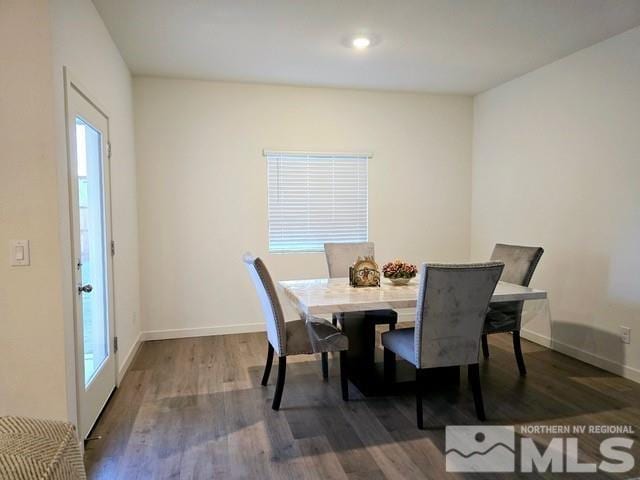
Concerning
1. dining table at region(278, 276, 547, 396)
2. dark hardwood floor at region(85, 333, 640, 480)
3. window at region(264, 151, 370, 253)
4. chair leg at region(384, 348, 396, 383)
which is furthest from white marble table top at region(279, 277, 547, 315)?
window at region(264, 151, 370, 253)

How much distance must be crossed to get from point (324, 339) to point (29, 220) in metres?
1.76

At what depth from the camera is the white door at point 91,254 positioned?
7.44 feet

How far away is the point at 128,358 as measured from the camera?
3.64 meters

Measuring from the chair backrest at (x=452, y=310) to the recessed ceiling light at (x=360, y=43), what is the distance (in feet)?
6.26

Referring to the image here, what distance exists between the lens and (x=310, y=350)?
2.86 metres

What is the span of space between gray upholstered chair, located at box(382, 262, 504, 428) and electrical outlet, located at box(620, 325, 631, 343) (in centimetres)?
155

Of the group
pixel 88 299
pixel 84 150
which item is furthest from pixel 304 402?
pixel 84 150

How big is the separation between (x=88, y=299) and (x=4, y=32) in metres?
1.43

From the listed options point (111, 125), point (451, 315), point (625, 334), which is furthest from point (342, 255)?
point (625, 334)

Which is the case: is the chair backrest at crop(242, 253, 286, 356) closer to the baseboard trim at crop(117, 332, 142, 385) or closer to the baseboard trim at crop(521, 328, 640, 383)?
the baseboard trim at crop(117, 332, 142, 385)

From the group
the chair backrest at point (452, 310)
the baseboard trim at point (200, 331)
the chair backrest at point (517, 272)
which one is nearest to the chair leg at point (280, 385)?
the chair backrest at point (452, 310)

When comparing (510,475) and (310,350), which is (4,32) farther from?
(510,475)

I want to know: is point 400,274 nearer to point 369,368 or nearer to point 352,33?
point 369,368

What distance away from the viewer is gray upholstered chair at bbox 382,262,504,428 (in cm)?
241
